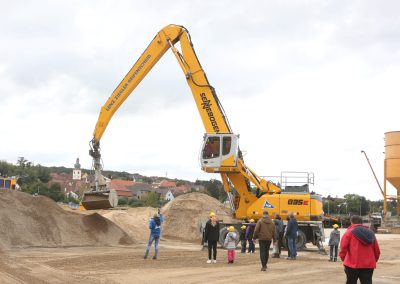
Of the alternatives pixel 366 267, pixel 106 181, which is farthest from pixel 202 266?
pixel 106 181

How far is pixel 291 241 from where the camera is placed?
18484mm

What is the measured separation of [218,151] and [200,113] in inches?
89.9

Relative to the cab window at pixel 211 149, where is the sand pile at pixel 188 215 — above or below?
below

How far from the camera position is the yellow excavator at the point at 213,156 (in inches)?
865

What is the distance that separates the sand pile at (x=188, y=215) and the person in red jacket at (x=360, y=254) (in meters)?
21.8

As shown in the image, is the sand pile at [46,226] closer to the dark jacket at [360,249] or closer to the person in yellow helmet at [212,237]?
the person in yellow helmet at [212,237]

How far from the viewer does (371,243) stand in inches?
301

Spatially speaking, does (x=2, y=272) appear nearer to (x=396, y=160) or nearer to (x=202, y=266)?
(x=202, y=266)

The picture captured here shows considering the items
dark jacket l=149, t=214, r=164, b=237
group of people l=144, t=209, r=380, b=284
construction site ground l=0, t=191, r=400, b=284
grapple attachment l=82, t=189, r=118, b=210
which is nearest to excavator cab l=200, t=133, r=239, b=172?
group of people l=144, t=209, r=380, b=284

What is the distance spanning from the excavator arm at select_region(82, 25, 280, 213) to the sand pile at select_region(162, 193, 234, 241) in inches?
277

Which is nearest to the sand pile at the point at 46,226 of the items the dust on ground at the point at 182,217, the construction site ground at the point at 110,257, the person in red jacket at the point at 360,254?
the construction site ground at the point at 110,257

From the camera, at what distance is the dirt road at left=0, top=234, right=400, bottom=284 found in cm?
1168

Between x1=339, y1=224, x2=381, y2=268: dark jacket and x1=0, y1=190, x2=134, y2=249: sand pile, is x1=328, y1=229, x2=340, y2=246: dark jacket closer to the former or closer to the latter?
x1=0, y1=190, x2=134, y2=249: sand pile

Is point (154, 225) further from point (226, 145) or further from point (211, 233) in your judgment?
point (226, 145)
